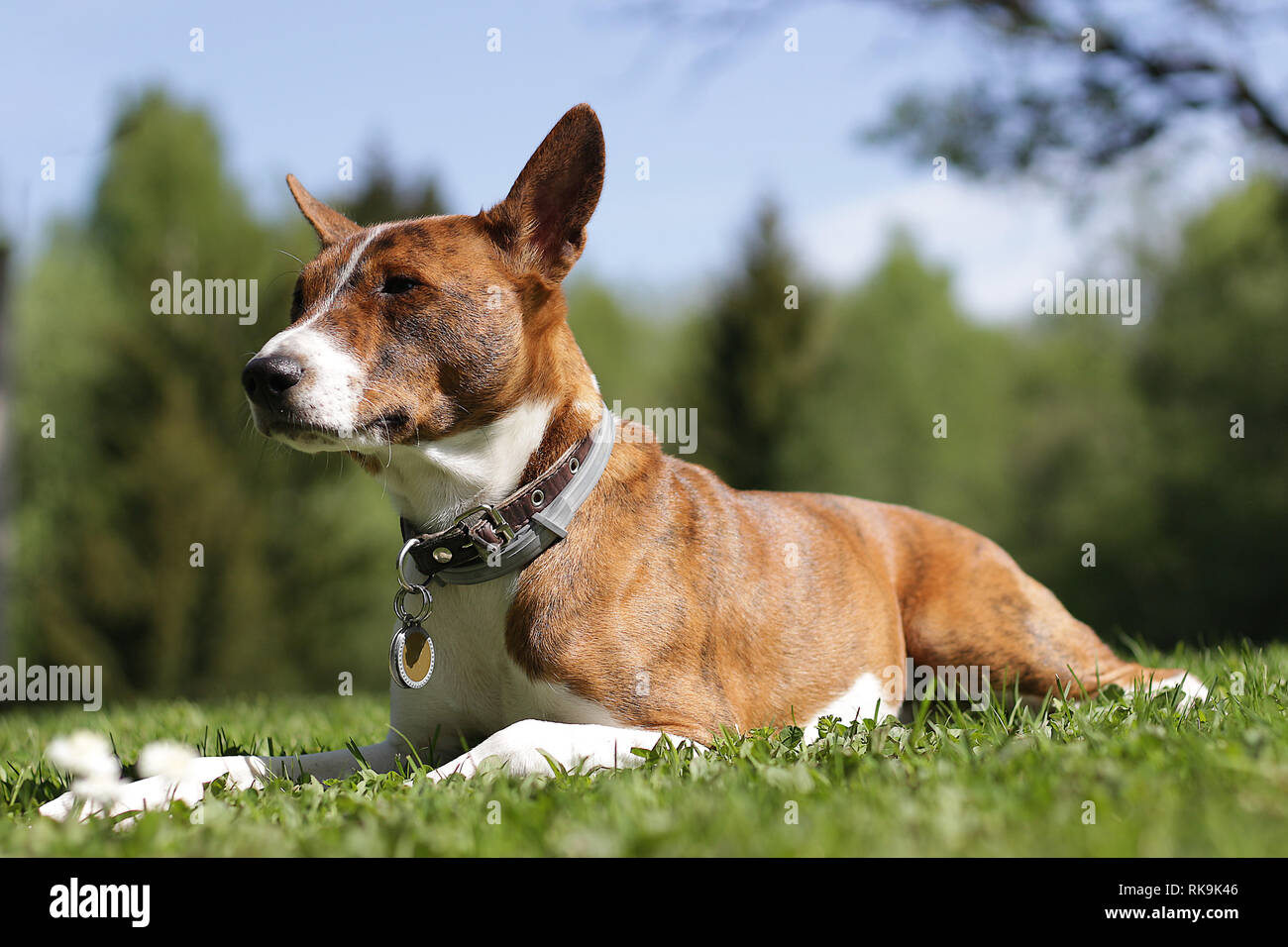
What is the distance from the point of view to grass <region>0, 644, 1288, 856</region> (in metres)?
2.29

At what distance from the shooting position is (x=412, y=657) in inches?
156

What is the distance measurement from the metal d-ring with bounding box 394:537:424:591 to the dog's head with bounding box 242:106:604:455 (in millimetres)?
382

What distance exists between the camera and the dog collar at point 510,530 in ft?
12.2

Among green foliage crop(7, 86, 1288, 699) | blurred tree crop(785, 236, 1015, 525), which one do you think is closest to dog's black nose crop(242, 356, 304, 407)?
green foliage crop(7, 86, 1288, 699)

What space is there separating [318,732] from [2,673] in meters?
9.77

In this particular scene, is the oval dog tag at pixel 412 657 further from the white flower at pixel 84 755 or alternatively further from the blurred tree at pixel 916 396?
the blurred tree at pixel 916 396

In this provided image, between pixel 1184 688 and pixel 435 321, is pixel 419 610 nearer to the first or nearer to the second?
pixel 435 321

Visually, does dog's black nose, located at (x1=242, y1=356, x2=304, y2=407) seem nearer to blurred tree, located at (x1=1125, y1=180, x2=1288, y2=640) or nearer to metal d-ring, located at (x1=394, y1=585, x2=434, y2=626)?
metal d-ring, located at (x1=394, y1=585, x2=434, y2=626)

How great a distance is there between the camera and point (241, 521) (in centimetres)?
2184

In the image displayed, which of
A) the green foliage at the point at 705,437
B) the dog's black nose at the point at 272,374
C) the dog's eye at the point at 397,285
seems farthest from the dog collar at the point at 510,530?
the green foliage at the point at 705,437

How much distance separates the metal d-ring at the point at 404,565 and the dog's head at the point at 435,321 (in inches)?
15.0

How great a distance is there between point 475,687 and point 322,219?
214cm

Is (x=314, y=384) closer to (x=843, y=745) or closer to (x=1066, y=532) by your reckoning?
(x=843, y=745)
